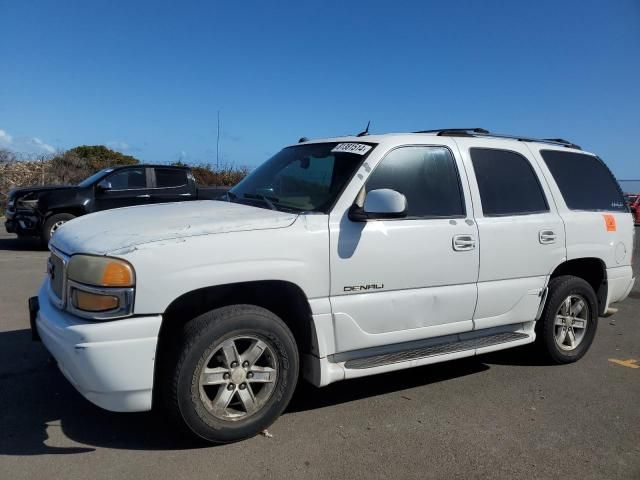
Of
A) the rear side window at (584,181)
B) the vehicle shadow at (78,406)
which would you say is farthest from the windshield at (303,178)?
the rear side window at (584,181)

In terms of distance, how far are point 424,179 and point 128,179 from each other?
8983 mm

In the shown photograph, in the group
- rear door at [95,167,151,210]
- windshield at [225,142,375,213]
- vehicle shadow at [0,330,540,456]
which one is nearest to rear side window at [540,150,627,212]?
vehicle shadow at [0,330,540,456]

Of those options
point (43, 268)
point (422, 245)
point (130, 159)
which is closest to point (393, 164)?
point (422, 245)

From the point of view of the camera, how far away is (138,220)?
3488 mm

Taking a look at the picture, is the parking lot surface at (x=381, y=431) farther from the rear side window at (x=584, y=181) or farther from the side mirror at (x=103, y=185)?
the side mirror at (x=103, y=185)

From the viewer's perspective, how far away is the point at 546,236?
4477mm

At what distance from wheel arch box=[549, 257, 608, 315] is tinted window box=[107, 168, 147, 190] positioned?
912 cm

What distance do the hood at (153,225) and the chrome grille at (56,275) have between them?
0.09 metres

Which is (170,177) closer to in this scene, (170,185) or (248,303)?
(170,185)

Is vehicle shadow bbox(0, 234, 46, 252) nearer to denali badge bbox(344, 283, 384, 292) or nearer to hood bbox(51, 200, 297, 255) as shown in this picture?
hood bbox(51, 200, 297, 255)

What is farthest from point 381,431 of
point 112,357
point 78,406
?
point 78,406

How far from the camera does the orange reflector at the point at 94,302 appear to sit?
9.51 feet

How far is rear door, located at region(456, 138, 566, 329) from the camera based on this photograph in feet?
13.6

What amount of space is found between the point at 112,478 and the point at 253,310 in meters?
1.15
